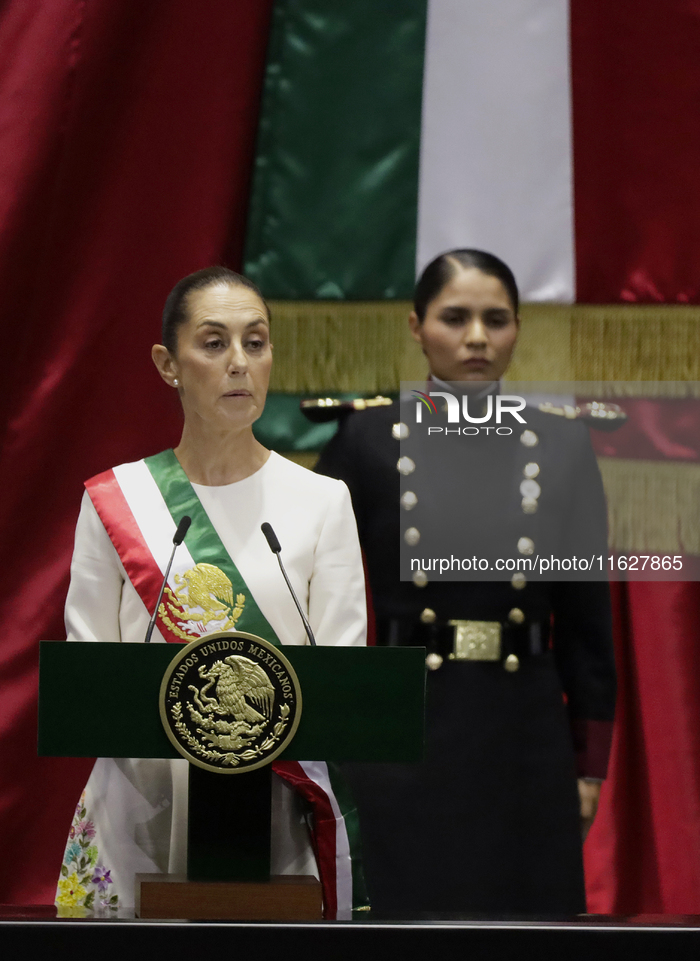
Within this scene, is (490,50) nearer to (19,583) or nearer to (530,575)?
(530,575)

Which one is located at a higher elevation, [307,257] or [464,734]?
[307,257]

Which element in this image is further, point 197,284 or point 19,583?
point 19,583

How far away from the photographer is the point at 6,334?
210cm

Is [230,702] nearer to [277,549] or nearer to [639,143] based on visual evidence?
[277,549]

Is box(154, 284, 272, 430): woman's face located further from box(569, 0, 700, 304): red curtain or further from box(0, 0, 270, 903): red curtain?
box(569, 0, 700, 304): red curtain

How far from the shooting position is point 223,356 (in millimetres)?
1545

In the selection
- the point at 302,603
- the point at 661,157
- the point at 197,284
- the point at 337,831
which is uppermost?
the point at 661,157

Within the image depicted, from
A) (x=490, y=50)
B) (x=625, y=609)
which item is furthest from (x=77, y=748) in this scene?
(x=490, y=50)

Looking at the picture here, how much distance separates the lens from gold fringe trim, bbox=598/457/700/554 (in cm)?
207

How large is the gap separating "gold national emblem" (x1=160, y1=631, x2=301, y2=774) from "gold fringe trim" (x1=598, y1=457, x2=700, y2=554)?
99 cm

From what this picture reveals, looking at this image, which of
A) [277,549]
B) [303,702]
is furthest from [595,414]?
[303,702]

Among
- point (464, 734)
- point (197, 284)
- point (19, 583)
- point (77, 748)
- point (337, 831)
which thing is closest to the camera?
point (77, 748)

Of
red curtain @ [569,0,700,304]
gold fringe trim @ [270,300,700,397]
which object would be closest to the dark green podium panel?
gold fringe trim @ [270,300,700,397]

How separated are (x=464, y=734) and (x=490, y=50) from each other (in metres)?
1.21
